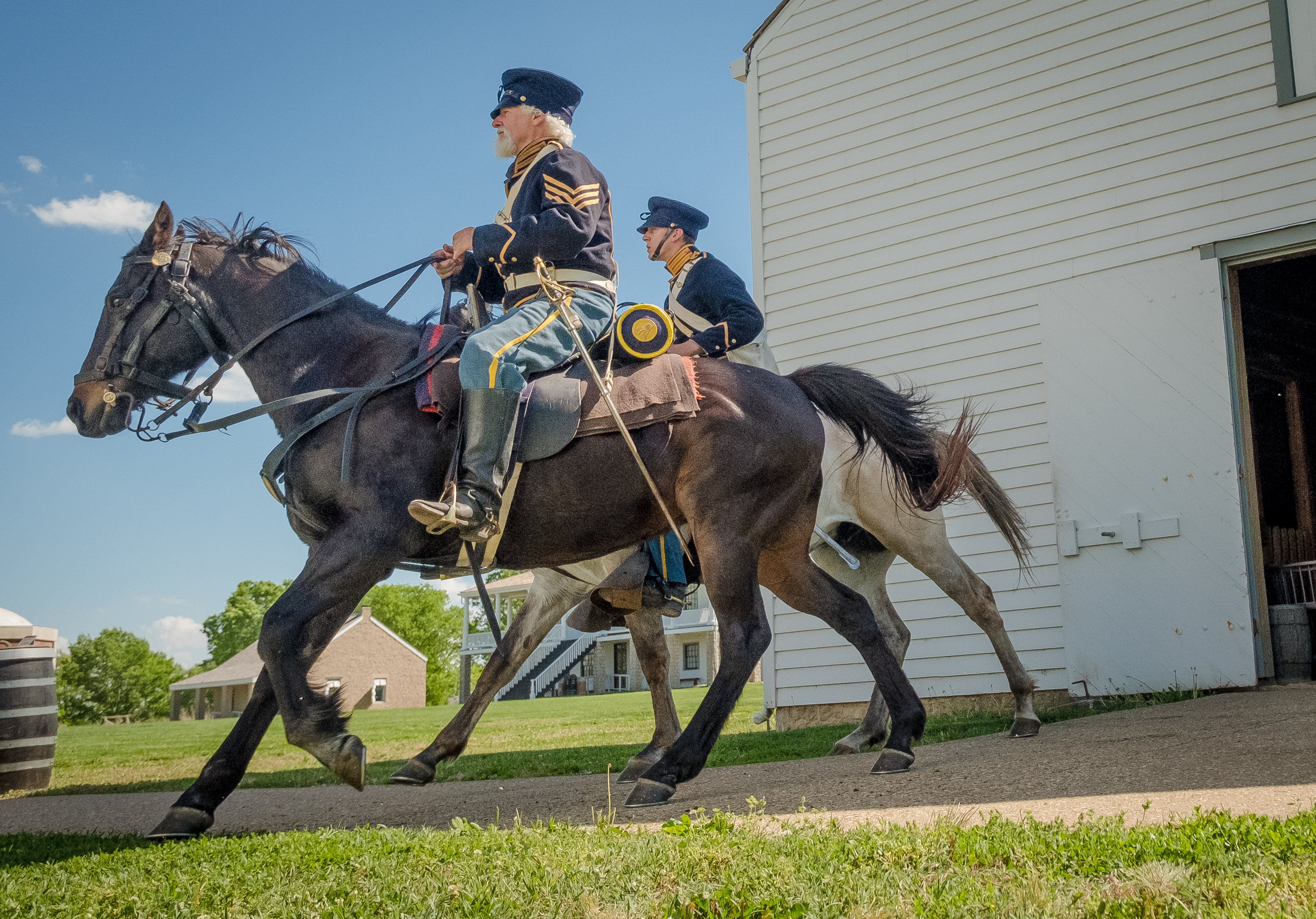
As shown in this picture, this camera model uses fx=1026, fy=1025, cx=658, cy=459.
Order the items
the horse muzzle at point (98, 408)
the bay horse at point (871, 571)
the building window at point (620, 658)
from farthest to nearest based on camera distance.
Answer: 1. the building window at point (620, 658)
2. the bay horse at point (871, 571)
3. the horse muzzle at point (98, 408)

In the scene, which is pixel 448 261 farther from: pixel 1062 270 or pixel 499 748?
pixel 499 748

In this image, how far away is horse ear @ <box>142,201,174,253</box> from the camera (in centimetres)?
444

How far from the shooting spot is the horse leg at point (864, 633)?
15.3ft

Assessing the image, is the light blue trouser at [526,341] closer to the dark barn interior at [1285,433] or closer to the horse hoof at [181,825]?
the horse hoof at [181,825]

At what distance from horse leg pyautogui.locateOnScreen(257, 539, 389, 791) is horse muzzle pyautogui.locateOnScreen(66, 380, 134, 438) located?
1287 millimetres

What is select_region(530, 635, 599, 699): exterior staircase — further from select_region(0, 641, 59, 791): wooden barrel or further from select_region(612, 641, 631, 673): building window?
select_region(0, 641, 59, 791): wooden barrel

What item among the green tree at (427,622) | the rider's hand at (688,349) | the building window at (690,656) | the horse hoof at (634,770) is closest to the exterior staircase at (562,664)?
the building window at (690,656)

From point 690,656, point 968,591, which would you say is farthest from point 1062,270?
point 690,656

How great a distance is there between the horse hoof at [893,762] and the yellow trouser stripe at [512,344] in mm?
2433

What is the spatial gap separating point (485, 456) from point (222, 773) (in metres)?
1.58

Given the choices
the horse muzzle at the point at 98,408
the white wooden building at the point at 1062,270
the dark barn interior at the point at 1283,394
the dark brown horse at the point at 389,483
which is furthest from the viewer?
the dark barn interior at the point at 1283,394

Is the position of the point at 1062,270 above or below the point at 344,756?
above

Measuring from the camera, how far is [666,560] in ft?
17.7

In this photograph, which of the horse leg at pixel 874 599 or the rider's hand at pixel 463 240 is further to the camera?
the horse leg at pixel 874 599
